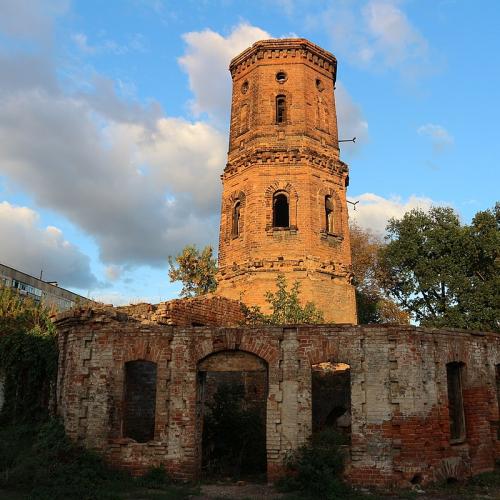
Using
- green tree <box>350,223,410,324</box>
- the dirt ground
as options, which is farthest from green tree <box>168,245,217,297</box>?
the dirt ground

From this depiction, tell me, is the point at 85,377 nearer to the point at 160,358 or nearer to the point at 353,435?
the point at 160,358

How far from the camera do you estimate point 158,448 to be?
11.4m

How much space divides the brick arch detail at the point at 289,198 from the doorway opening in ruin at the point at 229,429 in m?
7.63

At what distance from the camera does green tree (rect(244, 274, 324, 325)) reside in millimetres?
17359

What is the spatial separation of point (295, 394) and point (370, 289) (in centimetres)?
1847

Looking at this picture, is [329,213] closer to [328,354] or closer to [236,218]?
[236,218]

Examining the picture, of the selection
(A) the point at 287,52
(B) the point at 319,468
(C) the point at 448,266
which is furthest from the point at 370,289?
(B) the point at 319,468

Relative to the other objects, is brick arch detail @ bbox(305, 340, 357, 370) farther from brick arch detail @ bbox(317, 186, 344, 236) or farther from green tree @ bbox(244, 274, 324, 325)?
brick arch detail @ bbox(317, 186, 344, 236)

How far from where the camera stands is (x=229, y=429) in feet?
42.9

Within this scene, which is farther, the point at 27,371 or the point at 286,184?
the point at 286,184

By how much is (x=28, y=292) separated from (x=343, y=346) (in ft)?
139

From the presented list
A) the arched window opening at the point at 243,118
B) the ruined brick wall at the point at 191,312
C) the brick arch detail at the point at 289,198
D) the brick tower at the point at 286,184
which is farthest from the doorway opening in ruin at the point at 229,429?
the arched window opening at the point at 243,118

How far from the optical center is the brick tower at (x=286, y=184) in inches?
753

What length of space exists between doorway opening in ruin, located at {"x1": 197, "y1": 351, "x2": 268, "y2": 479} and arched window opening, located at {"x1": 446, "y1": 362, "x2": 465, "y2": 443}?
4.61 metres
